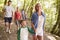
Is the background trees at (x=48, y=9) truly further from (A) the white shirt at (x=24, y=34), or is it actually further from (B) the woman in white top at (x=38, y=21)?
(A) the white shirt at (x=24, y=34)

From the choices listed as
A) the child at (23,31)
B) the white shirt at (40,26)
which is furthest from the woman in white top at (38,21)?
the child at (23,31)

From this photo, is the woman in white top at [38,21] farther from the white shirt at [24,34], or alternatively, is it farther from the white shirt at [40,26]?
the white shirt at [24,34]

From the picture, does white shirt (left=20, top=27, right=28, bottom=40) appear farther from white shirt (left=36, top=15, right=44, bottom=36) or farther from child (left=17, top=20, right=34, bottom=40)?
white shirt (left=36, top=15, right=44, bottom=36)

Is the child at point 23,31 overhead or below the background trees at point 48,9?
below

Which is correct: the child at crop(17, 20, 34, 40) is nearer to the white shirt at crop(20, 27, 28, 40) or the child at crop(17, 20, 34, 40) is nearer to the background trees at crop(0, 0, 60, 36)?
the white shirt at crop(20, 27, 28, 40)

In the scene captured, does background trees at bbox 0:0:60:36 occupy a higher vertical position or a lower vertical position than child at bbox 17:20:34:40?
higher

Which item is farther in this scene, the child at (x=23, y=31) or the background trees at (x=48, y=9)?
the background trees at (x=48, y=9)

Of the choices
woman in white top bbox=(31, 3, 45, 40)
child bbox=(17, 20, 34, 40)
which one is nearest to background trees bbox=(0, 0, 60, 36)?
woman in white top bbox=(31, 3, 45, 40)

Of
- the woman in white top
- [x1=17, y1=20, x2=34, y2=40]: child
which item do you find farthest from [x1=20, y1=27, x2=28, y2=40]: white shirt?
the woman in white top

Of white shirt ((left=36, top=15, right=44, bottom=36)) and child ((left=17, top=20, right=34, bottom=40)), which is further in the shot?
white shirt ((left=36, top=15, right=44, bottom=36))

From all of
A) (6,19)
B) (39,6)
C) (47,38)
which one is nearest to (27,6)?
(39,6)

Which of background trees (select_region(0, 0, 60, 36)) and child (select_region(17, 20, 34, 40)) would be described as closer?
child (select_region(17, 20, 34, 40))

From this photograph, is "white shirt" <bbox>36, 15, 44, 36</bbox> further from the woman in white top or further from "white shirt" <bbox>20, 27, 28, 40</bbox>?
"white shirt" <bbox>20, 27, 28, 40</bbox>

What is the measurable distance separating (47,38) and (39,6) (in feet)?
1.52
